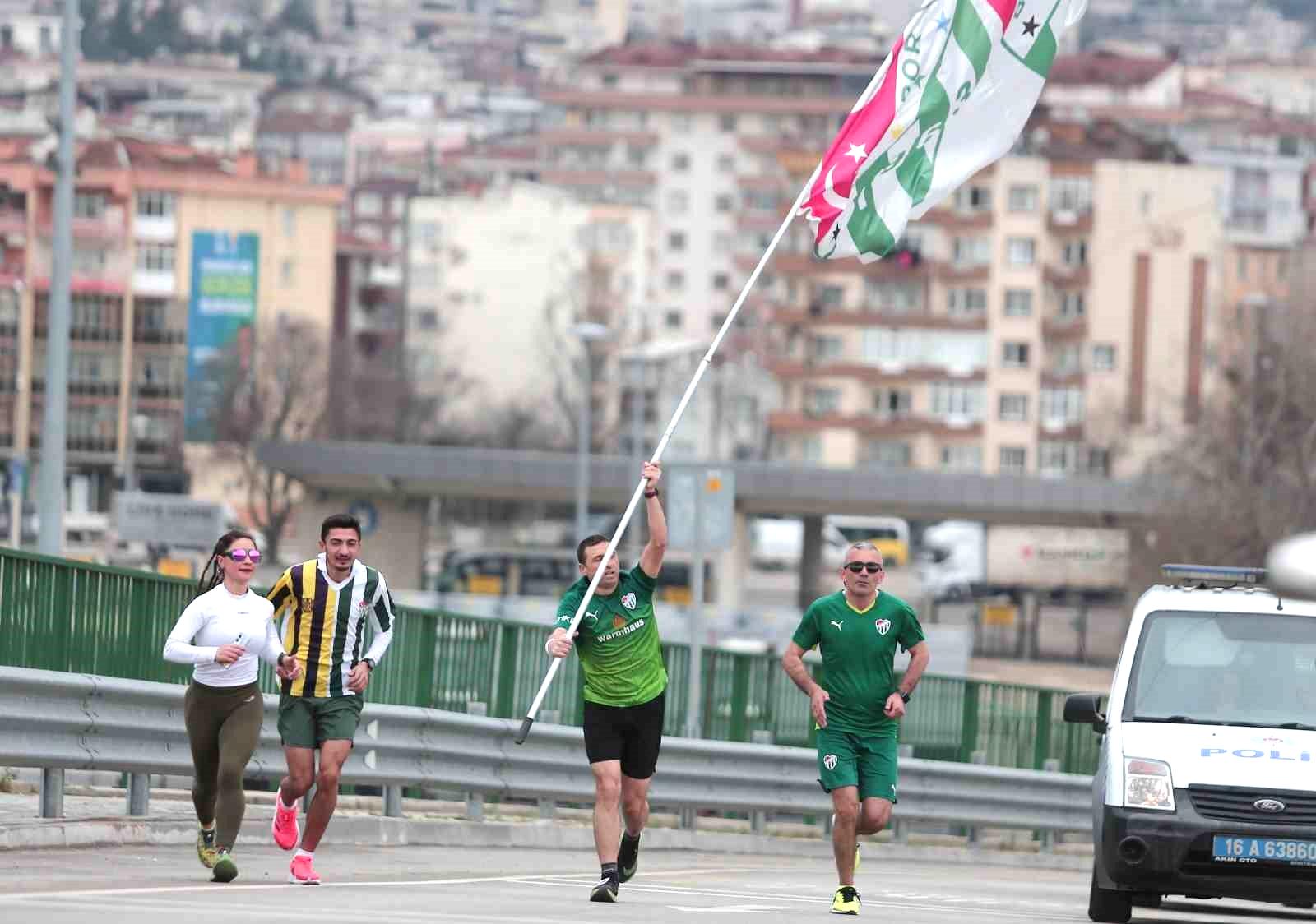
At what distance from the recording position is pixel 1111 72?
187000 mm

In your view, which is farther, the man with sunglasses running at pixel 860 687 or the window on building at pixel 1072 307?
the window on building at pixel 1072 307

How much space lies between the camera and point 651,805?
2133 centimetres

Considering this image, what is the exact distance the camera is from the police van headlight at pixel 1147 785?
14.0 m

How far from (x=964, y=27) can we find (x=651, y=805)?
22.1 feet

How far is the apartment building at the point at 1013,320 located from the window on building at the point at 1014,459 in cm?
8

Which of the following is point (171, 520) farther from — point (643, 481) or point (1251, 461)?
point (1251, 461)

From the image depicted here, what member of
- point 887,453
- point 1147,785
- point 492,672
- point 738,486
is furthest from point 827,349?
point 1147,785

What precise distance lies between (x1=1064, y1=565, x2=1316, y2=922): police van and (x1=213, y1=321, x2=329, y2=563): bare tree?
304ft

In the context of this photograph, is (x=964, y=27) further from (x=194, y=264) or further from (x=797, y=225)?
(x=797, y=225)

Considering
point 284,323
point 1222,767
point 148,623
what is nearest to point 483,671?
point 148,623

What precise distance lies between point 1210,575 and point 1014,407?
12349 centimetres

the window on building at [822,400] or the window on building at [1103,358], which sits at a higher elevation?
the window on building at [1103,358]

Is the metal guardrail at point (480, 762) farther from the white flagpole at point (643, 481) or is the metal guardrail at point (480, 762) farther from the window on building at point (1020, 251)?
the window on building at point (1020, 251)

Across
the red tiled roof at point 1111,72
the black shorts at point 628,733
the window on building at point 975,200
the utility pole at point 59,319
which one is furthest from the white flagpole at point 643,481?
the red tiled roof at point 1111,72
